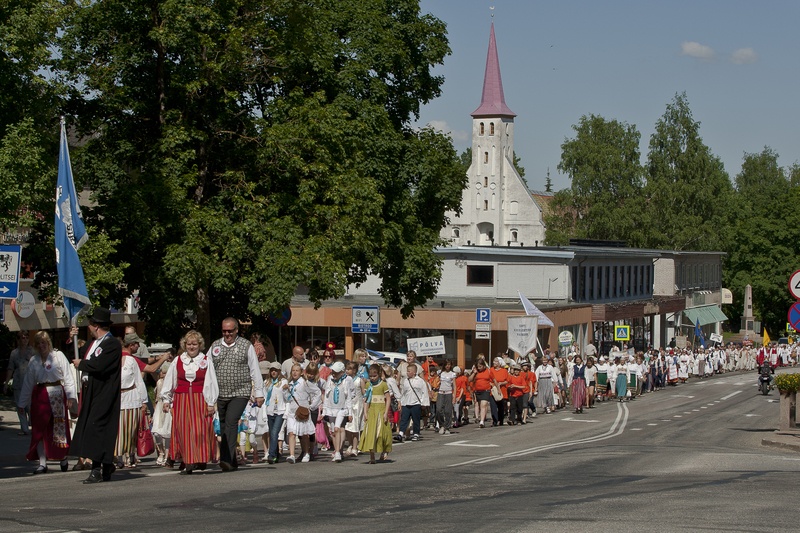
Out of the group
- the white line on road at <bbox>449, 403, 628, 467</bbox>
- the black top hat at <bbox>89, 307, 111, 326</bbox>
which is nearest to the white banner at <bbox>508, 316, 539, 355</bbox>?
the white line on road at <bbox>449, 403, 628, 467</bbox>

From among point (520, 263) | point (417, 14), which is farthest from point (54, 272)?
point (520, 263)

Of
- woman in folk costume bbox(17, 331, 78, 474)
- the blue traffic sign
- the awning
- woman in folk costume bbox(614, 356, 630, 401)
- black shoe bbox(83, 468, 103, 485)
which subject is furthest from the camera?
the awning

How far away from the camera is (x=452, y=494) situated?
13.3 m

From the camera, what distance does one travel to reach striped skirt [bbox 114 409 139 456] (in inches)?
603

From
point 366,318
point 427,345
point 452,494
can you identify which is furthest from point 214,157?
point 452,494

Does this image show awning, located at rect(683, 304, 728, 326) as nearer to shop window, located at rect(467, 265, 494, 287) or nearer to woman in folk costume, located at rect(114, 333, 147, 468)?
shop window, located at rect(467, 265, 494, 287)

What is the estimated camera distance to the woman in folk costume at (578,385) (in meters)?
36.8

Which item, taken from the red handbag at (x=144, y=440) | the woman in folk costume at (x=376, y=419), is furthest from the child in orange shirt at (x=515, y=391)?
the red handbag at (x=144, y=440)

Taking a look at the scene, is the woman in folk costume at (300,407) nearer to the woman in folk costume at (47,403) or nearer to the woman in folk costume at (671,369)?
the woman in folk costume at (47,403)

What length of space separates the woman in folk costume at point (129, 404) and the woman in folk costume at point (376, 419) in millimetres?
4204

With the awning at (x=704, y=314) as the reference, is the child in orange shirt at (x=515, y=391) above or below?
below

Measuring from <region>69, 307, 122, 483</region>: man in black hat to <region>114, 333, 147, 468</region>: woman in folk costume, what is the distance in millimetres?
1581

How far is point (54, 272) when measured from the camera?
27.0 meters

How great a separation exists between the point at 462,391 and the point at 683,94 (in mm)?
77537
